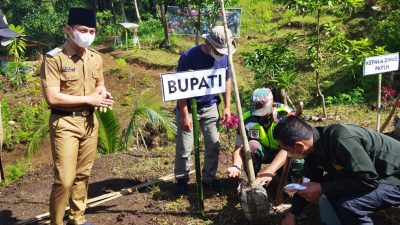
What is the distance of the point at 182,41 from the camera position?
17625 millimetres

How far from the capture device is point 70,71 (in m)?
3.29

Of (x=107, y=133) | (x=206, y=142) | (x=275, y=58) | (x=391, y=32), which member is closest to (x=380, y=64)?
(x=206, y=142)

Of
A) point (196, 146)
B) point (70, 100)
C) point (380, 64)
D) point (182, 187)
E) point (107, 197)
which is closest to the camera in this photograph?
point (70, 100)

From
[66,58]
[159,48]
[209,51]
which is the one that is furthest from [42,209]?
[159,48]

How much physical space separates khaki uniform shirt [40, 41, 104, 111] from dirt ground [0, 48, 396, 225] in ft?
3.64

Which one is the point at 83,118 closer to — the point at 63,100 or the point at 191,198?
the point at 63,100

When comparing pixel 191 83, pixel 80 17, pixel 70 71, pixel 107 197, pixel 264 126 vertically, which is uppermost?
pixel 80 17

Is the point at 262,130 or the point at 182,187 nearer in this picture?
the point at 262,130

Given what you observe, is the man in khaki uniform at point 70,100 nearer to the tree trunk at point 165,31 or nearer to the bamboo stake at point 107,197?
the bamboo stake at point 107,197

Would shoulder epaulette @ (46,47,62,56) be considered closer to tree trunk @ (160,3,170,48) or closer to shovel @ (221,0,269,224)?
shovel @ (221,0,269,224)

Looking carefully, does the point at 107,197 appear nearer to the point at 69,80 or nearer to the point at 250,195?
the point at 69,80

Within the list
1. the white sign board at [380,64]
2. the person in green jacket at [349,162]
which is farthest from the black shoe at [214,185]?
the white sign board at [380,64]

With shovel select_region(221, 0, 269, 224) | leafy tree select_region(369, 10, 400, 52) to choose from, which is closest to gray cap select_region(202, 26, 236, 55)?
shovel select_region(221, 0, 269, 224)

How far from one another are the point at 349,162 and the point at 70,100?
2043 mm
